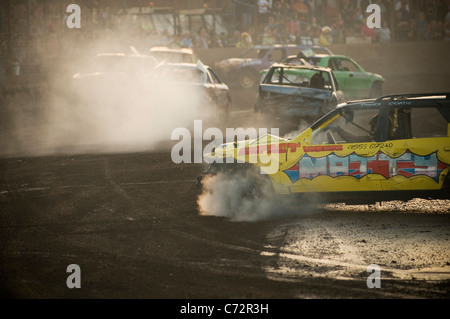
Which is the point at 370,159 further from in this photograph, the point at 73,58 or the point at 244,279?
the point at 73,58

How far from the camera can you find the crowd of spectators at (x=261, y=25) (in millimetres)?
28734

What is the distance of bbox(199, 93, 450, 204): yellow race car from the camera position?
338 inches

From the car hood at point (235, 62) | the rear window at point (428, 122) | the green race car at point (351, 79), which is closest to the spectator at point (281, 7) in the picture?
the car hood at point (235, 62)

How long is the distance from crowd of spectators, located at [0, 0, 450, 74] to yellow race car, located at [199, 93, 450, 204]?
20174 millimetres

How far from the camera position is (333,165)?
8.69 metres

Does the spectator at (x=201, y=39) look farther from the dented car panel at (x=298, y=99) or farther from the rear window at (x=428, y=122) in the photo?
the dented car panel at (x=298, y=99)

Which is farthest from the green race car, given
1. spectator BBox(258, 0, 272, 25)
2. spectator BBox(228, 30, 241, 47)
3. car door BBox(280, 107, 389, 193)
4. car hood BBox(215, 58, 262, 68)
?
car door BBox(280, 107, 389, 193)

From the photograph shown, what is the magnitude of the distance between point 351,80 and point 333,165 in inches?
557

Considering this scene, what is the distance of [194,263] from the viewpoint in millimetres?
6984

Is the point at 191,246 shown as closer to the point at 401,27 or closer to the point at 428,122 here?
the point at 428,122

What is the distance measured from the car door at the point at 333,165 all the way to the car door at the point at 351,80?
1352 cm

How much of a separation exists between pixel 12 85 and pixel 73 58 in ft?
15.5

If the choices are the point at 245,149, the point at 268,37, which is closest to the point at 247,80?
the point at 268,37
